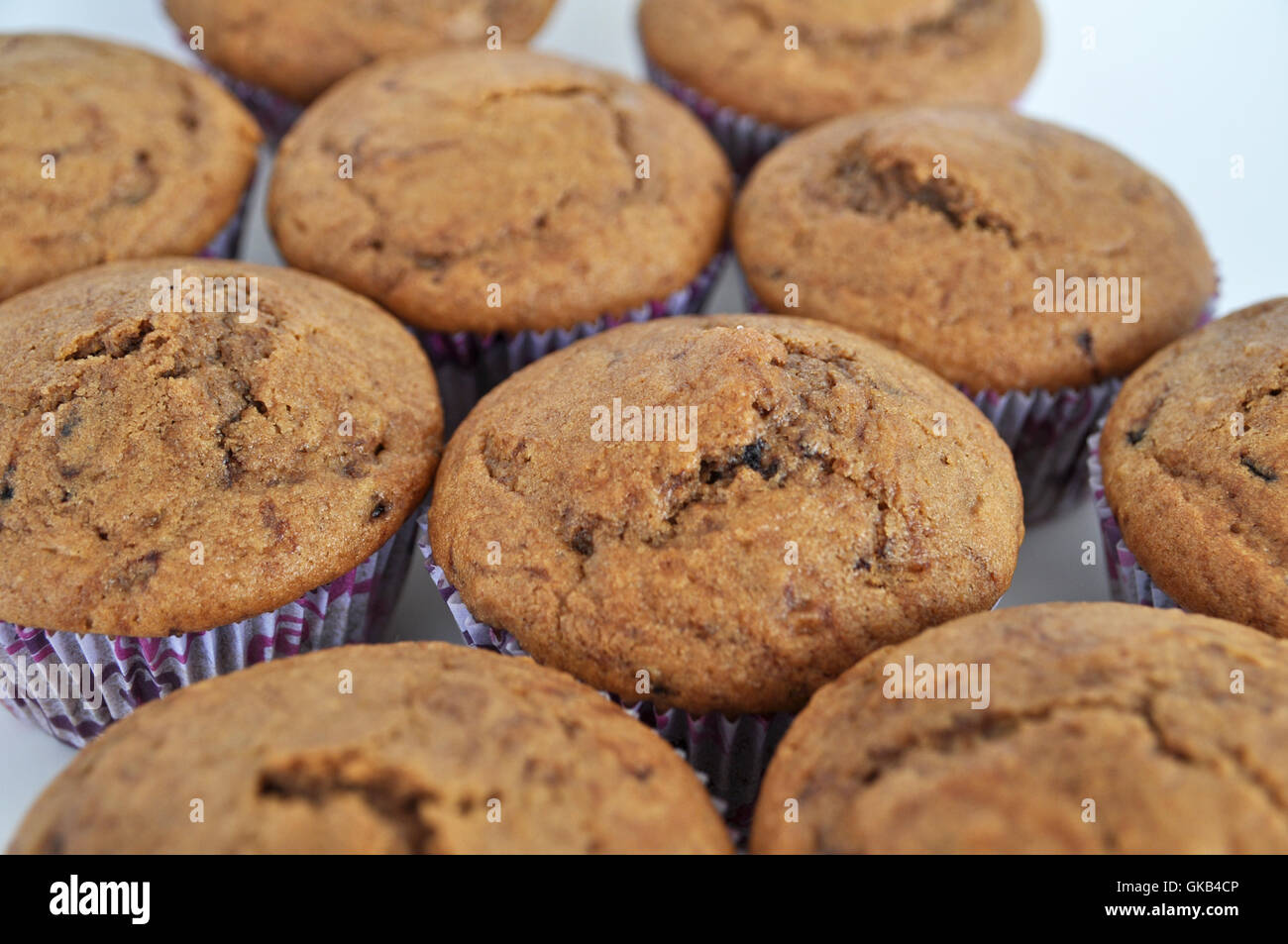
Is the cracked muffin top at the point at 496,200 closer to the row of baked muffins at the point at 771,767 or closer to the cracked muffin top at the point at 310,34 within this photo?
the cracked muffin top at the point at 310,34

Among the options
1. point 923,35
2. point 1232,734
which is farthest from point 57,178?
point 1232,734

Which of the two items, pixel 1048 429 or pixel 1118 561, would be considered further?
pixel 1048 429

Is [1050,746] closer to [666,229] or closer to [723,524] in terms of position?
[723,524]

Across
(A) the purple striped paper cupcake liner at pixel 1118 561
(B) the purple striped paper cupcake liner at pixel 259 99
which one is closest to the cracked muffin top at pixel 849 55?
(B) the purple striped paper cupcake liner at pixel 259 99

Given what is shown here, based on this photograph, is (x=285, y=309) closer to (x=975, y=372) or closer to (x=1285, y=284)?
(x=975, y=372)

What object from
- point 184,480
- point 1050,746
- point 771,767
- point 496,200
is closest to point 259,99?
Answer: point 496,200

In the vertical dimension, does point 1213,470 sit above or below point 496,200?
below
